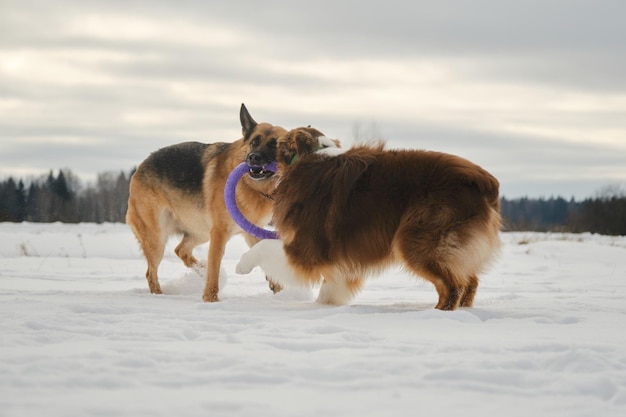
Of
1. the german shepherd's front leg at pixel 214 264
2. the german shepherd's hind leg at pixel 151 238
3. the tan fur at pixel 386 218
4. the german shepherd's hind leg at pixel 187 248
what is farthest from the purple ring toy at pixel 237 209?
the german shepherd's hind leg at pixel 187 248

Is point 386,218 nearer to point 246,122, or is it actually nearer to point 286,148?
point 286,148

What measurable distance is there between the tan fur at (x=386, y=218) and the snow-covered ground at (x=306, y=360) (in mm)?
420

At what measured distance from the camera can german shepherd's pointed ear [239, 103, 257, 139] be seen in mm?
6922

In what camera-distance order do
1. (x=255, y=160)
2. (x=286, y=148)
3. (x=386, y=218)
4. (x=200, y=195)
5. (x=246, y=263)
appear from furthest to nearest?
(x=200, y=195) < (x=255, y=160) < (x=286, y=148) < (x=246, y=263) < (x=386, y=218)

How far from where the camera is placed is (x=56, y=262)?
468 inches

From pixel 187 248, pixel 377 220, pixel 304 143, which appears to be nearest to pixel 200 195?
pixel 187 248

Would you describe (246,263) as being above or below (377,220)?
below

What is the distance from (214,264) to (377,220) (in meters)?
2.14

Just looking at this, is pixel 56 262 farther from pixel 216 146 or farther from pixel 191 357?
pixel 191 357

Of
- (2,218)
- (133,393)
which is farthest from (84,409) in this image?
(2,218)

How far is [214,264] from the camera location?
677cm

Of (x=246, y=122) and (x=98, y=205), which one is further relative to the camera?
(x=98, y=205)

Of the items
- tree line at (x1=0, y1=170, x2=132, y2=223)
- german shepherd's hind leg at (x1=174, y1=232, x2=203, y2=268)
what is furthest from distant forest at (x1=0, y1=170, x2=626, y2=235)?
german shepherd's hind leg at (x1=174, y1=232, x2=203, y2=268)

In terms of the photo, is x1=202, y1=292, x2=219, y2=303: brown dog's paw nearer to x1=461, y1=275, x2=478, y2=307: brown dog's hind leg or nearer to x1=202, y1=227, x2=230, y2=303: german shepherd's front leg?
x1=202, y1=227, x2=230, y2=303: german shepherd's front leg
